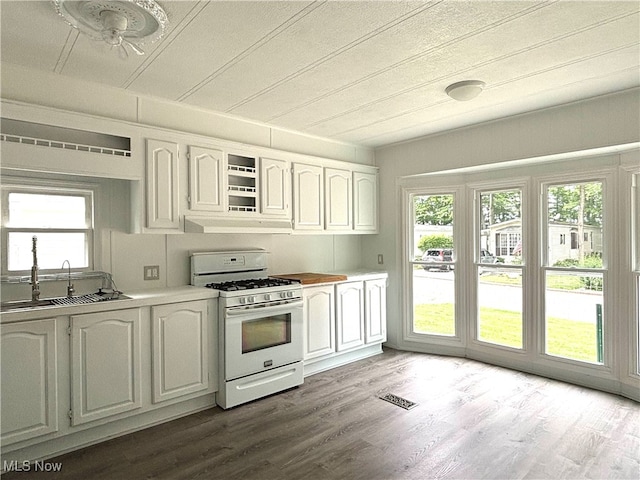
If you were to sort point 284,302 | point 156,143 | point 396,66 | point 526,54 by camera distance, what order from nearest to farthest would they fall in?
point 526,54
point 396,66
point 156,143
point 284,302

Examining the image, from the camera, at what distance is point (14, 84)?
2.55 metres

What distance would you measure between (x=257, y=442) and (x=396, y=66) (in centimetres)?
274

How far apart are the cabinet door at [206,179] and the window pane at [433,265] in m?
2.45

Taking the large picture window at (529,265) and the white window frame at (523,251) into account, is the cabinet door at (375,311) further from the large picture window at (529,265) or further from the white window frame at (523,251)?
the white window frame at (523,251)

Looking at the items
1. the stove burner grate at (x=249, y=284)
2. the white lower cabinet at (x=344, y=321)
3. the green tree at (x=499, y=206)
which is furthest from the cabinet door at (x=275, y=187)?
the green tree at (x=499, y=206)

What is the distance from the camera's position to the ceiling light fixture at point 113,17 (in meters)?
1.83

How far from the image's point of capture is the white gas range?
124 inches

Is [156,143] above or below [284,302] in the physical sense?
above

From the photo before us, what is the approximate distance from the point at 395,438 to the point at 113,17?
302cm

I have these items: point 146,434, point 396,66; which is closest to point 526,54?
point 396,66

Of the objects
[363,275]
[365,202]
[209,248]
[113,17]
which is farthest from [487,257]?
[113,17]

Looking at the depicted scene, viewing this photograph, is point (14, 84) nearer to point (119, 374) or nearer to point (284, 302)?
point (119, 374)

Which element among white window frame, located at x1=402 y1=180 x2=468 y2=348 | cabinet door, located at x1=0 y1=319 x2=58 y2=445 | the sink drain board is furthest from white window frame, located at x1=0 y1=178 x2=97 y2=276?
white window frame, located at x1=402 y1=180 x2=468 y2=348

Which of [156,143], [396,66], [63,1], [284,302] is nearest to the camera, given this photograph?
[63,1]
